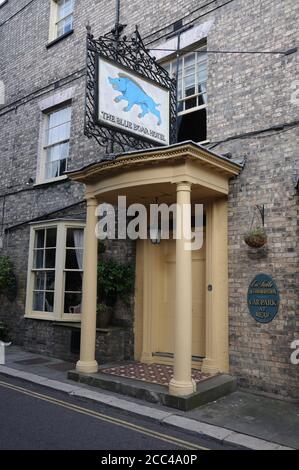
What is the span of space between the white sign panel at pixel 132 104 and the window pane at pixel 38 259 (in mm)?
4459

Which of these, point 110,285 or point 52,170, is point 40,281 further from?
point 52,170

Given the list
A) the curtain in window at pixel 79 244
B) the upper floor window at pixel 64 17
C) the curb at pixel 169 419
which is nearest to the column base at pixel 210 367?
the curb at pixel 169 419

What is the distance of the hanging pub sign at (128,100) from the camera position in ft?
22.5

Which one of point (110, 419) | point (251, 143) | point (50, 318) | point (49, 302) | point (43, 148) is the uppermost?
point (43, 148)

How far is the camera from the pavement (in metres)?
4.75

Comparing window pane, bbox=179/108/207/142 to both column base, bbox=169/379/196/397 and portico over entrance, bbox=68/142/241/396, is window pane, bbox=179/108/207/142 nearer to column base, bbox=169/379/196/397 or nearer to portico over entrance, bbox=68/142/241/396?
portico over entrance, bbox=68/142/241/396

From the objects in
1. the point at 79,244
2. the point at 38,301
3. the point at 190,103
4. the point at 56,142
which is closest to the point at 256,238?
the point at 190,103

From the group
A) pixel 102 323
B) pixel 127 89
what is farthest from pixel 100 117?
pixel 102 323

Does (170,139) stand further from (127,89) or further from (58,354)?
(58,354)

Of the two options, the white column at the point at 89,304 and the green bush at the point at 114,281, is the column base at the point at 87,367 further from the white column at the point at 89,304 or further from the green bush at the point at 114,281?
the green bush at the point at 114,281

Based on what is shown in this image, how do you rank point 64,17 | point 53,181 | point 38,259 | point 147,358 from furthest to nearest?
point 64,17 < point 53,181 < point 38,259 < point 147,358

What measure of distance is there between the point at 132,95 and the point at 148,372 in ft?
15.6

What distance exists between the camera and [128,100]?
714 centimetres

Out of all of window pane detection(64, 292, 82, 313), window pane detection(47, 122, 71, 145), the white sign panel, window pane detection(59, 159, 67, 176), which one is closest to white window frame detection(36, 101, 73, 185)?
window pane detection(47, 122, 71, 145)
